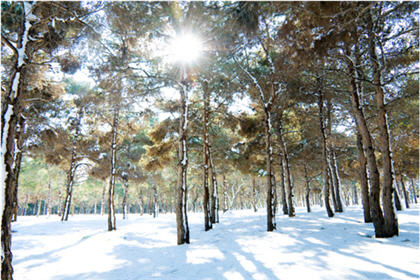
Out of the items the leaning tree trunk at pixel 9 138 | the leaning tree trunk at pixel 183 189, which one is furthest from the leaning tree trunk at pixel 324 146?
the leaning tree trunk at pixel 9 138

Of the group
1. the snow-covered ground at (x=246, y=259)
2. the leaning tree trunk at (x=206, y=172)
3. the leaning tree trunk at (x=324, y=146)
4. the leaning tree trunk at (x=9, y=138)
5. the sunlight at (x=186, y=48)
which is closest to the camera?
the leaning tree trunk at (x=9, y=138)

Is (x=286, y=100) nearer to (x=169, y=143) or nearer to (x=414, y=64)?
(x=414, y=64)

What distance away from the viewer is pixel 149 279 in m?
4.37

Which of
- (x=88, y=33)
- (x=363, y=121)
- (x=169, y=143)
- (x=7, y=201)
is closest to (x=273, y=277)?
(x=7, y=201)

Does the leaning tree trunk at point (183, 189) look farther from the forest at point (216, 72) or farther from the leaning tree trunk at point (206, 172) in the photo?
the leaning tree trunk at point (206, 172)

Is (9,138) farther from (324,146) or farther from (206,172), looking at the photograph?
(324,146)

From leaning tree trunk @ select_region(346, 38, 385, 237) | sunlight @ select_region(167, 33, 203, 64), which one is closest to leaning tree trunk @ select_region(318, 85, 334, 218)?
leaning tree trunk @ select_region(346, 38, 385, 237)

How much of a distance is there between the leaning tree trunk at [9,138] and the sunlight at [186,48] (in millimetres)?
4806

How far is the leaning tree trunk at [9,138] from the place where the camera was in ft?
12.6

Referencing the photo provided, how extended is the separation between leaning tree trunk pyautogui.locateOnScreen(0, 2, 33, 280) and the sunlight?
15.8ft

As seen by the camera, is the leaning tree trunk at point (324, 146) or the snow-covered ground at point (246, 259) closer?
the snow-covered ground at point (246, 259)

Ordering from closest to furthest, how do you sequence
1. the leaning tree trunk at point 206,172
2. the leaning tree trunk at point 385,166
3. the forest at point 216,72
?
the forest at point 216,72
the leaning tree trunk at point 385,166
the leaning tree trunk at point 206,172

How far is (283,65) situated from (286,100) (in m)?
4.27

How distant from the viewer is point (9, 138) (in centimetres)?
418
